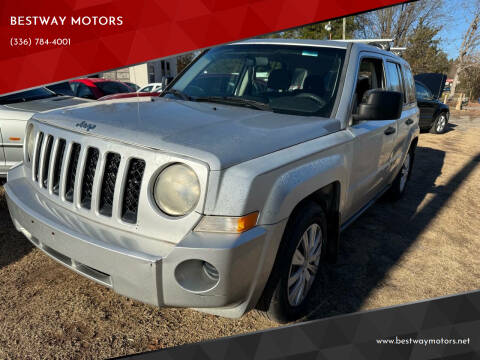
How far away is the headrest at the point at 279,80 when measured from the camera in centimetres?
299

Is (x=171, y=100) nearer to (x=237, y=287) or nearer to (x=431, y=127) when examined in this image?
(x=237, y=287)

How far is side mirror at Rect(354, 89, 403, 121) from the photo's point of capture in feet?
8.79

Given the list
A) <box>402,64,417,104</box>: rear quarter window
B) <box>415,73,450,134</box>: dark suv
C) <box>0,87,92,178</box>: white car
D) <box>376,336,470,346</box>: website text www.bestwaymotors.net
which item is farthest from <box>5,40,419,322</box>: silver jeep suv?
<box>415,73,450,134</box>: dark suv

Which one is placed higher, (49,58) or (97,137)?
(49,58)

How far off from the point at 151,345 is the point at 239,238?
3.43ft

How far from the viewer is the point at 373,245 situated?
3.81 meters

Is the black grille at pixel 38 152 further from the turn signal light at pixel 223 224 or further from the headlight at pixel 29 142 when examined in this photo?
the turn signal light at pixel 223 224

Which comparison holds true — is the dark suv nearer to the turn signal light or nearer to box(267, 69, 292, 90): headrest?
box(267, 69, 292, 90): headrest

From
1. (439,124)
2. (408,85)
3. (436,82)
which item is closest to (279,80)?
(408,85)

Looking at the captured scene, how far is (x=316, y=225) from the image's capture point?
8.18ft

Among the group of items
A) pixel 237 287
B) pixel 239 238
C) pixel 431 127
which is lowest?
pixel 431 127

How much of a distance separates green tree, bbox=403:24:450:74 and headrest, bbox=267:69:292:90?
29.9 meters

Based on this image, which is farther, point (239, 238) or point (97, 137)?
point (97, 137)

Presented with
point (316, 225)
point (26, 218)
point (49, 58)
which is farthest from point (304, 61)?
point (49, 58)
